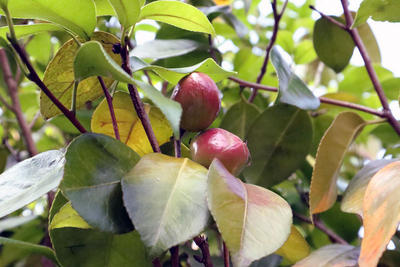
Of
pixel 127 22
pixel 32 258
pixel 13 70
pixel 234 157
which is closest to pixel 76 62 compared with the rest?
pixel 127 22

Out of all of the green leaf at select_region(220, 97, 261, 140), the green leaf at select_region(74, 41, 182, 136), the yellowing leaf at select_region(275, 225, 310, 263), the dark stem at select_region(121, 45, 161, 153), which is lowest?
the yellowing leaf at select_region(275, 225, 310, 263)

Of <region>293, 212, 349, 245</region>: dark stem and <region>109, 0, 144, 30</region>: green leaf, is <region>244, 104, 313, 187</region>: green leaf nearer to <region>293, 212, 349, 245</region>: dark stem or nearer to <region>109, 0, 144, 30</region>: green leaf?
<region>293, 212, 349, 245</region>: dark stem

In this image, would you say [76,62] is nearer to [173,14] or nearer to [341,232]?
[173,14]

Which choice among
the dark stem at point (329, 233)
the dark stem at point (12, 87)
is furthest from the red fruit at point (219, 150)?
the dark stem at point (12, 87)

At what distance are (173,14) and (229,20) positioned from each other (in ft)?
1.69

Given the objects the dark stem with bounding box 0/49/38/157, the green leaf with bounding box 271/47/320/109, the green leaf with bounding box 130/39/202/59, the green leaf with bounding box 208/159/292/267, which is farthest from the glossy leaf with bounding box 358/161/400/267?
the dark stem with bounding box 0/49/38/157

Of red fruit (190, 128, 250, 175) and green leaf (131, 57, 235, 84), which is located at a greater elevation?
green leaf (131, 57, 235, 84)

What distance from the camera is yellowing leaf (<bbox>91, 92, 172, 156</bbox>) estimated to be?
0.64m

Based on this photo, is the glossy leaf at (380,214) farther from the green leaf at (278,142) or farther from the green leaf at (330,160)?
the green leaf at (278,142)

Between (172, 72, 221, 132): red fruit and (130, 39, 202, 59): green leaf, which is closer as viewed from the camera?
(172, 72, 221, 132): red fruit

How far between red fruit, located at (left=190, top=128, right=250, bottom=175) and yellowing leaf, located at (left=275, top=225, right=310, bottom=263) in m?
0.15

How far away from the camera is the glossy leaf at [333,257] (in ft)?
2.10

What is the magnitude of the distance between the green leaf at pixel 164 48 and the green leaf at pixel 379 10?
0.33m

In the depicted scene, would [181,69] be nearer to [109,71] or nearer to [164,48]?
[109,71]
